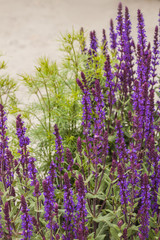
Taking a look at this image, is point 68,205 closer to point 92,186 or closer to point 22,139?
point 22,139

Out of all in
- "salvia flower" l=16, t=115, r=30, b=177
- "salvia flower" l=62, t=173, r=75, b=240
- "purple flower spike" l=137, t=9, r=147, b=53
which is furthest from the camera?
"purple flower spike" l=137, t=9, r=147, b=53

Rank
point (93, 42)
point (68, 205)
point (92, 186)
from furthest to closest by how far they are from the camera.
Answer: point (93, 42), point (92, 186), point (68, 205)

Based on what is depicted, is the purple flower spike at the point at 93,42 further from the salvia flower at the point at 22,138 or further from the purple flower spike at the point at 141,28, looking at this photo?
the salvia flower at the point at 22,138

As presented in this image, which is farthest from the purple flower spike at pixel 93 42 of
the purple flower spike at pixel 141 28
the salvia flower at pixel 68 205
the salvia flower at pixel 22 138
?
the salvia flower at pixel 68 205

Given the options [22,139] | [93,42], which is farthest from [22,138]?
[93,42]

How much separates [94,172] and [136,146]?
0.91ft

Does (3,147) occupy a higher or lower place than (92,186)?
higher

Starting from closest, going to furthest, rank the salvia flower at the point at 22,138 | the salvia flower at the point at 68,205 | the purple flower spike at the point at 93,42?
the salvia flower at the point at 68,205
the salvia flower at the point at 22,138
the purple flower spike at the point at 93,42

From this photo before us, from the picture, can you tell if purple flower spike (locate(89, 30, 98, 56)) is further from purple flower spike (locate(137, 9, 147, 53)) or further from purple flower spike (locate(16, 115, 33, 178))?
purple flower spike (locate(16, 115, 33, 178))

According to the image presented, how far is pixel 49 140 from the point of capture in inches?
101

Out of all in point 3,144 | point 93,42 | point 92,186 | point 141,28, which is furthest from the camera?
point 93,42

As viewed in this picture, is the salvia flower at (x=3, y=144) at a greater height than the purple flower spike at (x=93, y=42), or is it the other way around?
the purple flower spike at (x=93, y=42)

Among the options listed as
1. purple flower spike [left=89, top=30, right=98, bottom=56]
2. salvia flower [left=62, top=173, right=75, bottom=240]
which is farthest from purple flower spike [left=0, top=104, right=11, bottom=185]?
purple flower spike [left=89, top=30, right=98, bottom=56]

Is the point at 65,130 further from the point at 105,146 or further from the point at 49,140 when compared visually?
the point at 105,146
